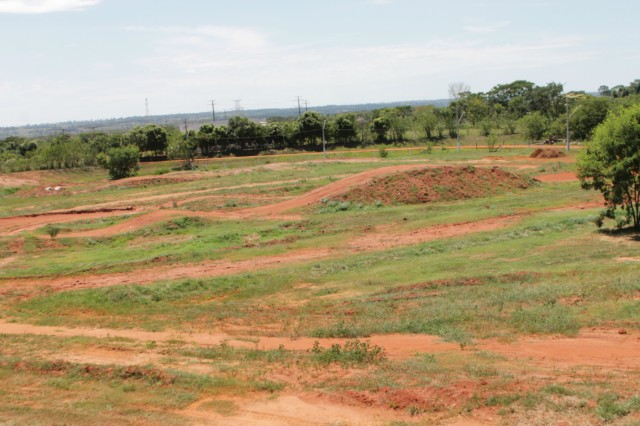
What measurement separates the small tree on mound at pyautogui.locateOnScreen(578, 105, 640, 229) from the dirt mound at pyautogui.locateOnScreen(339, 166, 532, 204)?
609 inches

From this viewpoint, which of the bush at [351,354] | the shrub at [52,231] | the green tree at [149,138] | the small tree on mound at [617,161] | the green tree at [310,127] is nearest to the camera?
the bush at [351,354]

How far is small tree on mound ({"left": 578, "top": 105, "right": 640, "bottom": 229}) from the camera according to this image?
1080 inches

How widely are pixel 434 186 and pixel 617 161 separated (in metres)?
18.4

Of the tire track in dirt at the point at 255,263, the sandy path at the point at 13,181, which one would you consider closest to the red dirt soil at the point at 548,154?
the tire track in dirt at the point at 255,263

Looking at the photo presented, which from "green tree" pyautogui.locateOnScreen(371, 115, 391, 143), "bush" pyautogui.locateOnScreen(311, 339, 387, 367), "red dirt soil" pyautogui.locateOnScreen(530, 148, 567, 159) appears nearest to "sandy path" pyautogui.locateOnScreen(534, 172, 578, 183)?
"red dirt soil" pyautogui.locateOnScreen(530, 148, 567, 159)

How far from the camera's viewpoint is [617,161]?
91.4ft

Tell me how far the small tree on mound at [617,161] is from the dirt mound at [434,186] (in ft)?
50.7

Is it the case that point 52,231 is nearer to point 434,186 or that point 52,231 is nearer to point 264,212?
point 264,212

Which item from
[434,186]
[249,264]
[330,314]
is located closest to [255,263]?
[249,264]


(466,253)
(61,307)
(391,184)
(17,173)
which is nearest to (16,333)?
(61,307)

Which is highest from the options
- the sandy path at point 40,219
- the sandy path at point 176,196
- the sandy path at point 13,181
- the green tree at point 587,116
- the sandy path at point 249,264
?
the green tree at point 587,116

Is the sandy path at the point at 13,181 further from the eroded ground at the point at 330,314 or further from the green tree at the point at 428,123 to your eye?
the green tree at the point at 428,123

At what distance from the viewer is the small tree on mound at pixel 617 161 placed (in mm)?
27438

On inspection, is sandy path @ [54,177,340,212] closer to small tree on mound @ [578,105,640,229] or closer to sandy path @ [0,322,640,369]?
sandy path @ [0,322,640,369]
